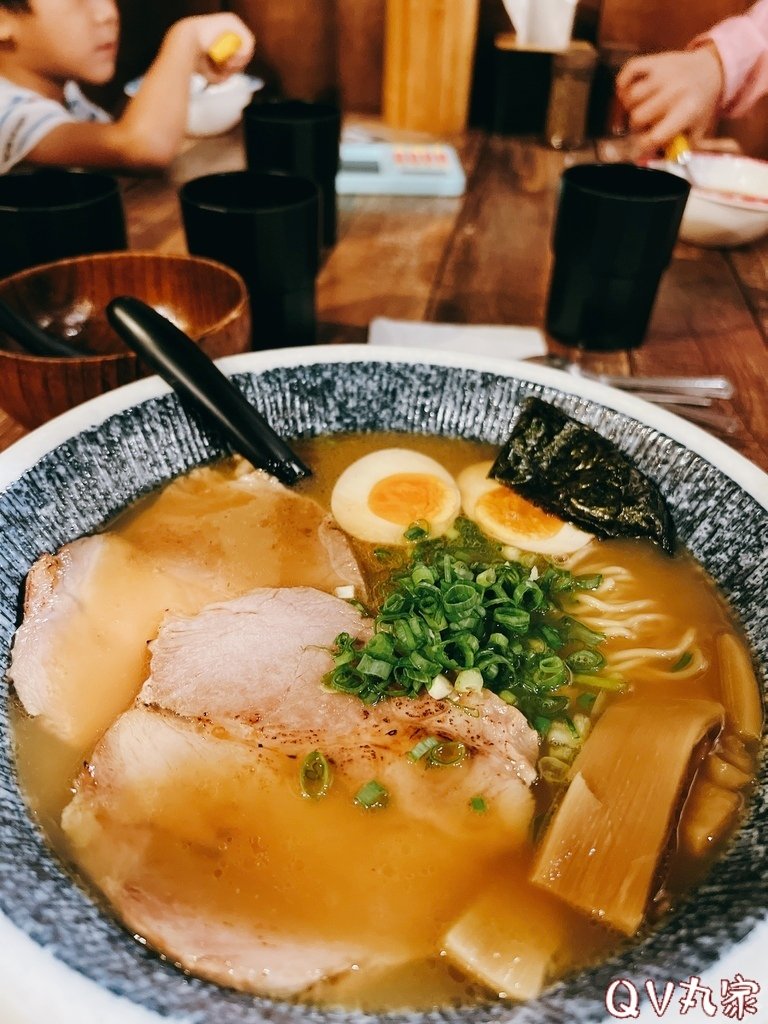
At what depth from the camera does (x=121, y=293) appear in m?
1.79

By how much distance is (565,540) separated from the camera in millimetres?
1479

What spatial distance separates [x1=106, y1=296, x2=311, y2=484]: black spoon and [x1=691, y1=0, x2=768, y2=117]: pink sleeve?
3453 mm

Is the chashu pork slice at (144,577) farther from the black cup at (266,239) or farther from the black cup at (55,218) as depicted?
the black cup at (55,218)

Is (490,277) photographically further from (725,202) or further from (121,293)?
(121,293)

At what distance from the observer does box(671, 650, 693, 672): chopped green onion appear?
4.04 feet

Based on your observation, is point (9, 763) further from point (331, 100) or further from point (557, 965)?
point (331, 100)

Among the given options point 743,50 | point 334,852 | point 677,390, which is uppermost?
point 743,50

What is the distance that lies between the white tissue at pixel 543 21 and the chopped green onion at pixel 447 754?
14.4ft

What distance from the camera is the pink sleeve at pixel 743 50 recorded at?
3619 mm

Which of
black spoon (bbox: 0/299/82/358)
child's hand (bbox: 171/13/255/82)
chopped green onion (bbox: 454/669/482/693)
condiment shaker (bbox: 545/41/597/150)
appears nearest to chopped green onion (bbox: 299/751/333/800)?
chopped green onion (bbox: 454/669/482/693)

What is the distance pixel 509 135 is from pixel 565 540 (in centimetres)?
358

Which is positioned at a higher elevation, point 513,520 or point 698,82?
point 698,82

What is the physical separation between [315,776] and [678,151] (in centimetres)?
303

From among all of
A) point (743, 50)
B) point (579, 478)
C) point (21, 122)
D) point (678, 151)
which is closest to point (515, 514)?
point (579, 478)
